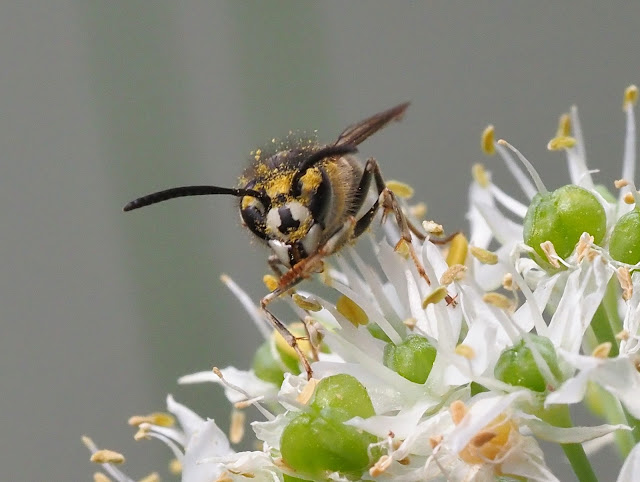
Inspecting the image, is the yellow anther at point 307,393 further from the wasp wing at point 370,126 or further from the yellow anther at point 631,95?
the yellow anther at point 631,95

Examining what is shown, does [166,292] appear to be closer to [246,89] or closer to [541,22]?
[246,89]

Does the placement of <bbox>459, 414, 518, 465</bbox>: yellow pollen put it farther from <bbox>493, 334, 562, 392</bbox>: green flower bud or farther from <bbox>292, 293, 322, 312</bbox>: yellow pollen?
<bbox>292, 293, 322, 312</bbox>: yellow pollen

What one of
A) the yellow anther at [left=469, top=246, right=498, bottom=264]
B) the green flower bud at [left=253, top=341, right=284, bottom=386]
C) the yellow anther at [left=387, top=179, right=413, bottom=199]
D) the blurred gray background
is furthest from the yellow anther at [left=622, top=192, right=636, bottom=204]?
the blurred gray background

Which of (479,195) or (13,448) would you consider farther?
(13,448)

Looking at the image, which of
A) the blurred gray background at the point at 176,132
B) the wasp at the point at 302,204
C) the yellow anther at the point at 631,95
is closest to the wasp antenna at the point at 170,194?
the wasp at the point at 302,204

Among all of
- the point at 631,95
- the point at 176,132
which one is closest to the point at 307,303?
the point at 631,95

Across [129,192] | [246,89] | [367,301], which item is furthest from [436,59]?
[367,301]
